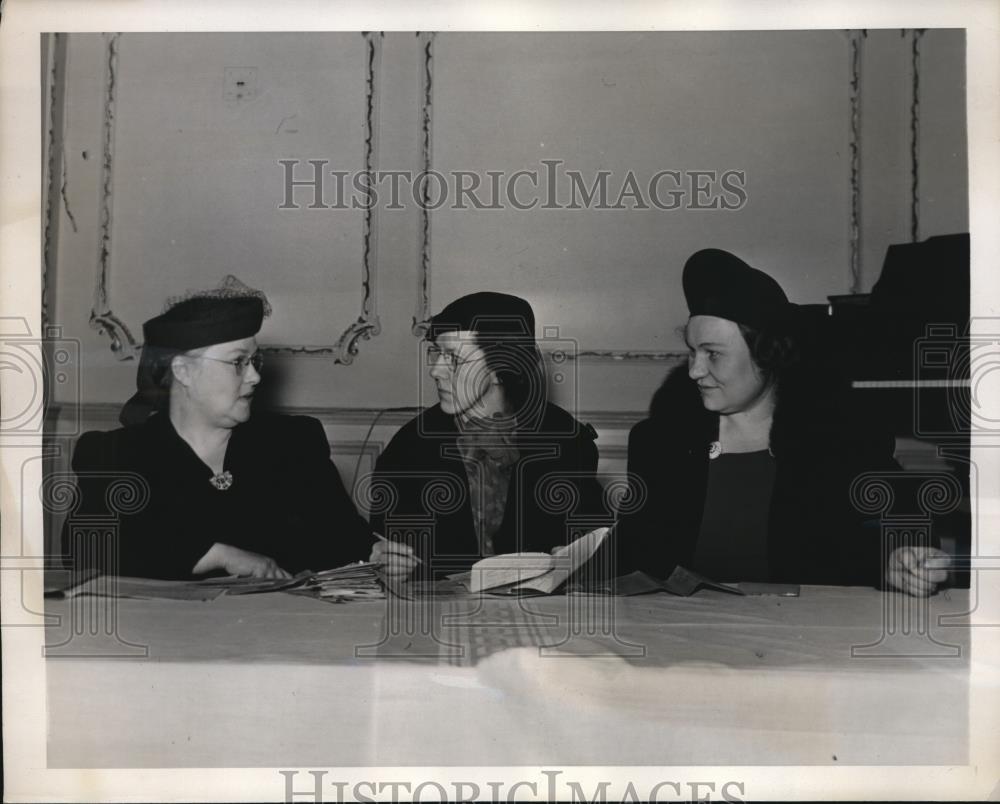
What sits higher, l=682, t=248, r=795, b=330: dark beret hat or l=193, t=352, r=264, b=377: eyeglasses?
l=682, t=248, r=795, b=330: dark beret hat

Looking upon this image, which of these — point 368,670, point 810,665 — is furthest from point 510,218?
point 810,665

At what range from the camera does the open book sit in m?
2.71

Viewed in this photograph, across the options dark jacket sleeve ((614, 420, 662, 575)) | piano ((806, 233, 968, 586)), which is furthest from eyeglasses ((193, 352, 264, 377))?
piano ((806, 233, 968, 586))

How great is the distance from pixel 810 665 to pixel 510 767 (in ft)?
2.95

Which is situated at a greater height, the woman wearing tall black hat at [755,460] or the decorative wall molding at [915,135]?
the decorative wall molding at [915,135]

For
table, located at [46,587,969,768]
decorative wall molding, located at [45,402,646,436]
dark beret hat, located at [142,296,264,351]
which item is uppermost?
dark beret hat, located at [142,296,264,351]

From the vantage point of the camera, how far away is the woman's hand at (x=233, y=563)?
8.88ft

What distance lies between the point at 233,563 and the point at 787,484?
5.23ft

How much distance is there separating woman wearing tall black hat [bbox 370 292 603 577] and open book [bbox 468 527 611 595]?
3 centimetres

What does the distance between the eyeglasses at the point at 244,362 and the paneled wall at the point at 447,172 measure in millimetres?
36

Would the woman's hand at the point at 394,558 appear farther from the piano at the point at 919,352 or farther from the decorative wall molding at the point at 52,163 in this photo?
the piano at the point at 919,352

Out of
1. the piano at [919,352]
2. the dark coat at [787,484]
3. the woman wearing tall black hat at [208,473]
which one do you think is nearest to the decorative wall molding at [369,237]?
the woman wearing tall black hat at [208,473]

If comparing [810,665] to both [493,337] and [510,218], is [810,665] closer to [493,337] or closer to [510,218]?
[493,337]

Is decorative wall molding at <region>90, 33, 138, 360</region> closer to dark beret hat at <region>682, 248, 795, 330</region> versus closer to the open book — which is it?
the open book
